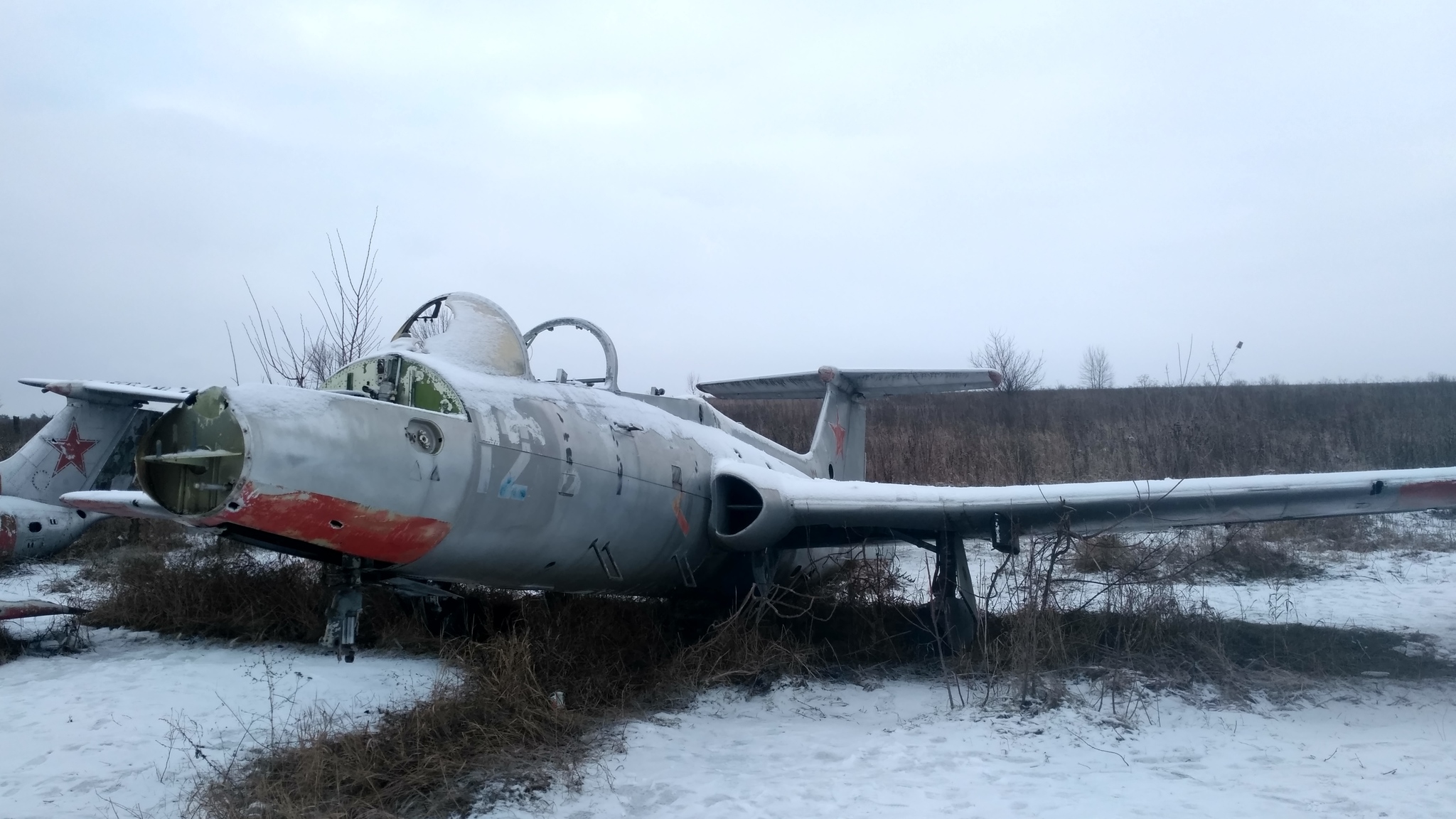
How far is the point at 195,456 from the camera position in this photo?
4.49 metres

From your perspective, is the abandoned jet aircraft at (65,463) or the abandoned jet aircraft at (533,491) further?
the abandoned jet aircraft at (65,463)

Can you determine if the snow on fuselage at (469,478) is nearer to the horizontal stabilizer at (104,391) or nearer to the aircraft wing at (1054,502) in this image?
the aircraft wing at (1054,502)

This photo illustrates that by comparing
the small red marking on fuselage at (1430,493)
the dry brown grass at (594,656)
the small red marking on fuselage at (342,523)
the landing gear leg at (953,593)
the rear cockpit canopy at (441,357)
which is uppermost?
the rear cockpit canopy at (441,357)

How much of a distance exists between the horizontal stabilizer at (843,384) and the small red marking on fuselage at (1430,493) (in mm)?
4102

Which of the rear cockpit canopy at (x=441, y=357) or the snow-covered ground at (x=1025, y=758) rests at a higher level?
the rear cockpit canopy at (x=441, y=357)

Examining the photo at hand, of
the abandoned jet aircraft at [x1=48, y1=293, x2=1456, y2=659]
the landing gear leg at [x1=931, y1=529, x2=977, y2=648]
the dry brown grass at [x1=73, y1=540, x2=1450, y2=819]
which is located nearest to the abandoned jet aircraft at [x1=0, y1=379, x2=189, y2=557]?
the dry brown grass at [x1=73, y1=540, x2=1450, y2=819]

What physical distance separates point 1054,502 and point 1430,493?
2751 mm

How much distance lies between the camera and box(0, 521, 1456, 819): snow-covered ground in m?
4.80

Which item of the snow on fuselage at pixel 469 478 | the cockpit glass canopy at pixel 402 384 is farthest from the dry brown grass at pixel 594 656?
the cockpit glass canopy at pixel 402 384

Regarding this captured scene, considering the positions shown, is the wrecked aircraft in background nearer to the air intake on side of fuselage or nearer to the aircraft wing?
the air intake on side of fuselage

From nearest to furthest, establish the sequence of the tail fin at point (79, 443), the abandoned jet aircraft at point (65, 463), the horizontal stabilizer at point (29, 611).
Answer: the horizontal stabilizer at point (29, 611) < the abandoned jet aircraft at point (65, 463) < the tail fin at point (79, 443)

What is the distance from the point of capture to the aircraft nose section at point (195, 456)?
4527 mm

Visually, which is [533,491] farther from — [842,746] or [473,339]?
[842,746]

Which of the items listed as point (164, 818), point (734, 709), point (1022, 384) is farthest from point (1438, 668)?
point (1022, 384)
